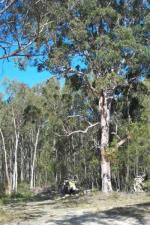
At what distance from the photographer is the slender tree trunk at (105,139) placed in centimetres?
2717

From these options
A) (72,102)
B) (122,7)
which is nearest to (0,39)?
(122,7)

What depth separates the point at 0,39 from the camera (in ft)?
44.4

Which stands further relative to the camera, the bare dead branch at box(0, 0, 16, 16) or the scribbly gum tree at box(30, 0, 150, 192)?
the scribbly gum tree at box(30, 0, 150, 192)

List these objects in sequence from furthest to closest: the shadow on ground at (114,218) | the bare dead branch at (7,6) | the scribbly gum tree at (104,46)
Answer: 1. the scribbly gum tree at (104,46)
2. the bare dead branch at (7,6)
3. the shadow on ground at (114,218)

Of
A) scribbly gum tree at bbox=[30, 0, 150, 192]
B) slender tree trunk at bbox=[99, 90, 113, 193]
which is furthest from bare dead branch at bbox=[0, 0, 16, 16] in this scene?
slender tree trunk at bbox=[99, 90, 113, 193]

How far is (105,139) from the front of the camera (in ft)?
90.1

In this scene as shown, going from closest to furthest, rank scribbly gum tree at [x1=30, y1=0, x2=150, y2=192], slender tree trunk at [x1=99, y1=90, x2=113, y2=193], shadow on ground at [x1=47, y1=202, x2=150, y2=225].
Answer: shadow on ground at [x1=47, y1=202, x2=150, y2=225] → scribbly gum tree at [x1=30, y1=0, x2=150, y2=192] → slender tree trunk at [x1=99, y1=90, x2=113, y2=193]

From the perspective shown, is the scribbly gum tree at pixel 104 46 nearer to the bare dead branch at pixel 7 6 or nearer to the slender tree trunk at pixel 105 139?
the slender tree trunk at pixel 105 139

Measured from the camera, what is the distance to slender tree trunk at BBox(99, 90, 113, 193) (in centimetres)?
2717

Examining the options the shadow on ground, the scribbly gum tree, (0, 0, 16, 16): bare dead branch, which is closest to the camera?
the shadow on ground

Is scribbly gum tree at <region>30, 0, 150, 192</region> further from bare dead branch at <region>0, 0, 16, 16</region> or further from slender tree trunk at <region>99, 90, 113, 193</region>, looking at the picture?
bare dead branch at <region>0, 0, 16, 16</region>

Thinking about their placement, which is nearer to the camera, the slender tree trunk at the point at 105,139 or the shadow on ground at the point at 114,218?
the shadow on ground at the point at 114,218

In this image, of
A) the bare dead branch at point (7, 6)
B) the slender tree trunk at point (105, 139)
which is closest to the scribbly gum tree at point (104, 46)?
A: the slender tree trunk at point (105, 139)

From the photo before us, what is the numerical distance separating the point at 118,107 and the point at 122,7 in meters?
6.52
